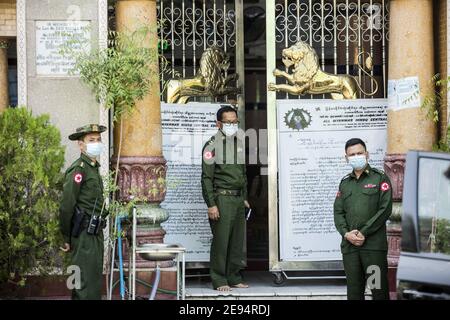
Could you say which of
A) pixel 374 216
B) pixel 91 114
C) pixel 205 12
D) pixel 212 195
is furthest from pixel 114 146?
pixel 374 216

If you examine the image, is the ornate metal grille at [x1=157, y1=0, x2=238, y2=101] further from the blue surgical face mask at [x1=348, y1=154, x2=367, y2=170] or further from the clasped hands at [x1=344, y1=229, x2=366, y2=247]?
the clasped hands at [x1=344, y1=229, x2=366, y2=247]

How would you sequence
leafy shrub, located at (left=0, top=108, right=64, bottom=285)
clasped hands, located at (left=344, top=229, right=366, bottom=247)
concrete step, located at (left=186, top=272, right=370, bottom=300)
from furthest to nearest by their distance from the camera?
concrete step, located at (left=186, top=272, right=370, bottom=300) → leafy shrub, located at (left=0, top=108, right=64, bottom=285) → clasped hands, located at (left=344, top=229, right=366, bottom=247)

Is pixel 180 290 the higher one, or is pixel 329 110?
pixel 329 110

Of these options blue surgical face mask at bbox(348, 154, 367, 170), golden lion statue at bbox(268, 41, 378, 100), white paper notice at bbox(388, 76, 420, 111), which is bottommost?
blue surgical face mask at bbox(348, 154, 367, 170)

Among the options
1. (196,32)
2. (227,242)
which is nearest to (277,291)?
(227,242)

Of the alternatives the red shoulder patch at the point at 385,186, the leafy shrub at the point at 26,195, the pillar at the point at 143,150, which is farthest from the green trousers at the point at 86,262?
the red shoulder patch at the point at 385,186

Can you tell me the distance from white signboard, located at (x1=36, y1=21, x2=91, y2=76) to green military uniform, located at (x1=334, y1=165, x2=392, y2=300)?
3.34m

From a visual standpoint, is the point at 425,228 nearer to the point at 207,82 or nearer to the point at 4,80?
the point at 207,82

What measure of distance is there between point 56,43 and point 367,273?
4114 mm

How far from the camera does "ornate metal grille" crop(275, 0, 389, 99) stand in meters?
10.9

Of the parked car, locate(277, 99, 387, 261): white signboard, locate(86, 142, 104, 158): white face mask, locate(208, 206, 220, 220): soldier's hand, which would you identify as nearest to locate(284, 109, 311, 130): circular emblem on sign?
locate(277, 99, 387, 261): white signboard

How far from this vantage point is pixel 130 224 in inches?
378

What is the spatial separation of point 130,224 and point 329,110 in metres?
2.81
